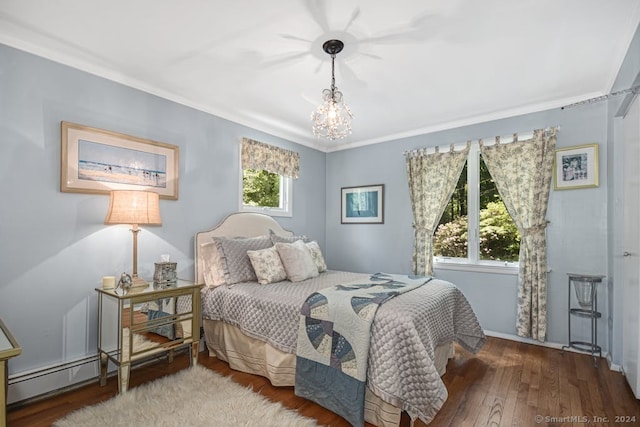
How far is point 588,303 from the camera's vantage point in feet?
9.64

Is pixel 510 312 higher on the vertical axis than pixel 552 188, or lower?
lower

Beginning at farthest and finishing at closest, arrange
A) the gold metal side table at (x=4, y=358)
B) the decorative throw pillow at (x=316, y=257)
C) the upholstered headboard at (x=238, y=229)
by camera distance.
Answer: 1. the decorative throw pillow at (x=316, y=257)
2. the upholstered headboard at (x=238, y=229)
3. the gold metal side table at (x=4, y=358)

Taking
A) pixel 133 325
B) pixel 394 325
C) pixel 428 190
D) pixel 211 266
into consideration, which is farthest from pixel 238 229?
pixel 428 190

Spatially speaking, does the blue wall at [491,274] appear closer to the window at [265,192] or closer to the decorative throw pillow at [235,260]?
the window at [265,192]

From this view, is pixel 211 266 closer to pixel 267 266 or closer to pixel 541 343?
pixel 267 266

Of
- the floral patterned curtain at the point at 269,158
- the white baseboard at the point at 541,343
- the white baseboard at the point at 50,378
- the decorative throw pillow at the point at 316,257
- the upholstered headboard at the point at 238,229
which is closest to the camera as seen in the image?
the white baseboard at the point at 50,378

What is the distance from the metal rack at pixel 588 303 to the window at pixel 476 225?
0.64m

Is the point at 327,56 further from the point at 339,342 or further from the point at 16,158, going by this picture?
the point at 16,158

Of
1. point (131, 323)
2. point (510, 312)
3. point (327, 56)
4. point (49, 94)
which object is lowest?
point (510, 312)

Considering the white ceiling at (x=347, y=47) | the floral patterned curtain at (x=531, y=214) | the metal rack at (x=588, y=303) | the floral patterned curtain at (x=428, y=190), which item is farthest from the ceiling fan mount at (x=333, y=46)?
the metal rack at (x=588, y=303)

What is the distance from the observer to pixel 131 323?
2.31 metres

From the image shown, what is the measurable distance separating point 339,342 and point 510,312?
2.41 metres


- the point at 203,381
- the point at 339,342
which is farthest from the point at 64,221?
the point at 339,342

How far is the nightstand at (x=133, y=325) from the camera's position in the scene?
2.28 metres
